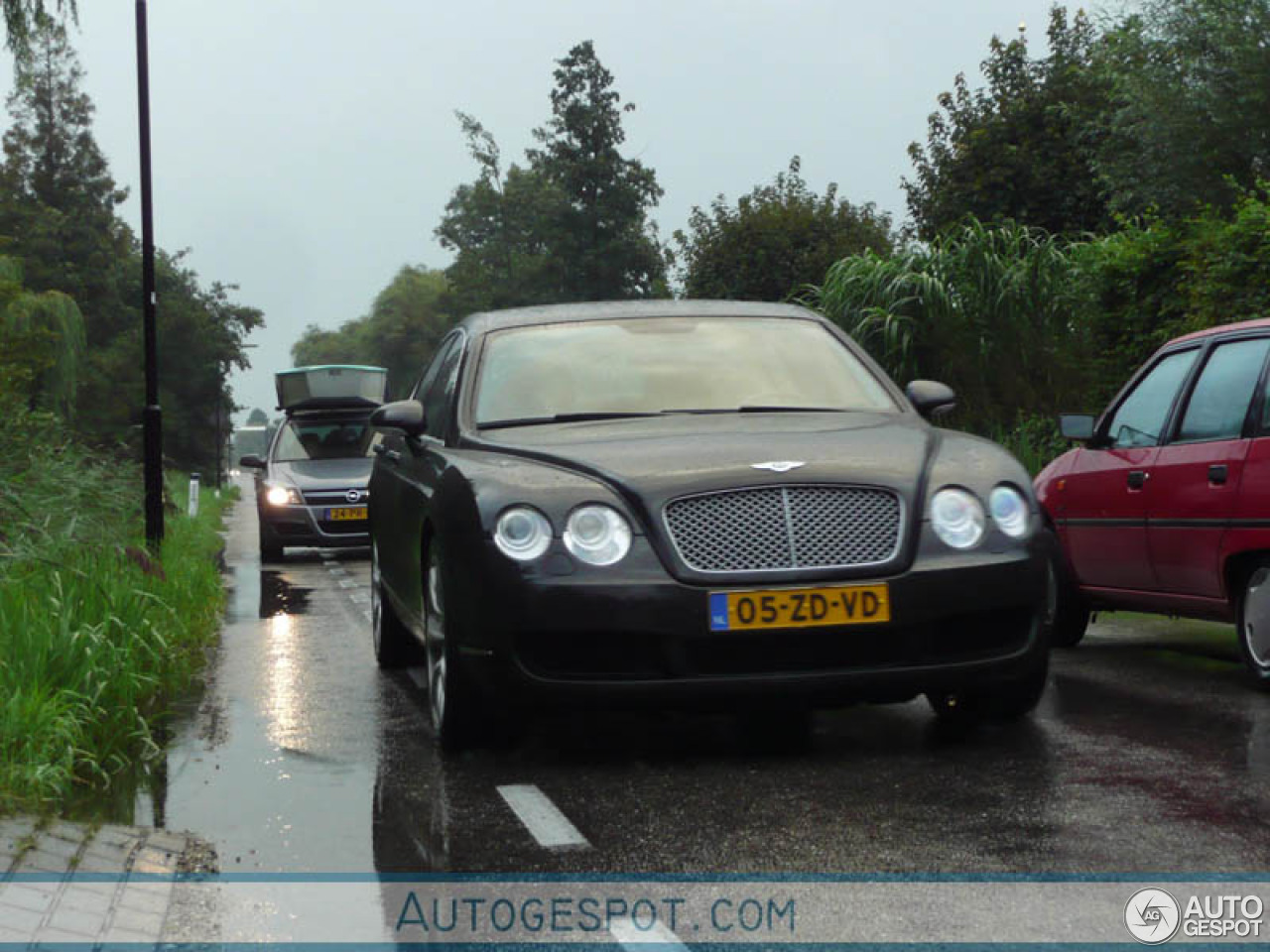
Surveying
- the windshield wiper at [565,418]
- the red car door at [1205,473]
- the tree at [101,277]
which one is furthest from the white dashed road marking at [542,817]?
the tree at [101,277]

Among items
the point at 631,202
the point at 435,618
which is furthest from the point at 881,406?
the point at 631,202

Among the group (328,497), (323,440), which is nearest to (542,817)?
(328,497)

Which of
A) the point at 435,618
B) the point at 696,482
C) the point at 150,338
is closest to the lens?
the point at 696,482

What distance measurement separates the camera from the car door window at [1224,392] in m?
7.81

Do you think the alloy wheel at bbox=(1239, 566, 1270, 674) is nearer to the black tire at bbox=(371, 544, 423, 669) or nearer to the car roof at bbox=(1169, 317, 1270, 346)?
the car roof at bbox=(1169, 317, 1270, 346)

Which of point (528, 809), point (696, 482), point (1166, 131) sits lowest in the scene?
point (528, 809)

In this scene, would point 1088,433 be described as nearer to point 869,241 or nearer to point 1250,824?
point 1250,824

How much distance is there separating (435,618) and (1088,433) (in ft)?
12.2

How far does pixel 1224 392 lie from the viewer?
8.01 meters

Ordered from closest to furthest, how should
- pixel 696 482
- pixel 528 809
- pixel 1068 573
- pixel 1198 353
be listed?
pixel 528 809 < pixel 696 482 < pixel 1198 353 < pixel 1068 573

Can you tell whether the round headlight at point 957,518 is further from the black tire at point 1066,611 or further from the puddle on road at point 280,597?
the puddle on road at point 280,597

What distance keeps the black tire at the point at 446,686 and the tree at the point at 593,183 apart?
2751 inches

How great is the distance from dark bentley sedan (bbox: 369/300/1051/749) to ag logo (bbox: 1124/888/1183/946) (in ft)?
5.88

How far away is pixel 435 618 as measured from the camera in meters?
6.84
